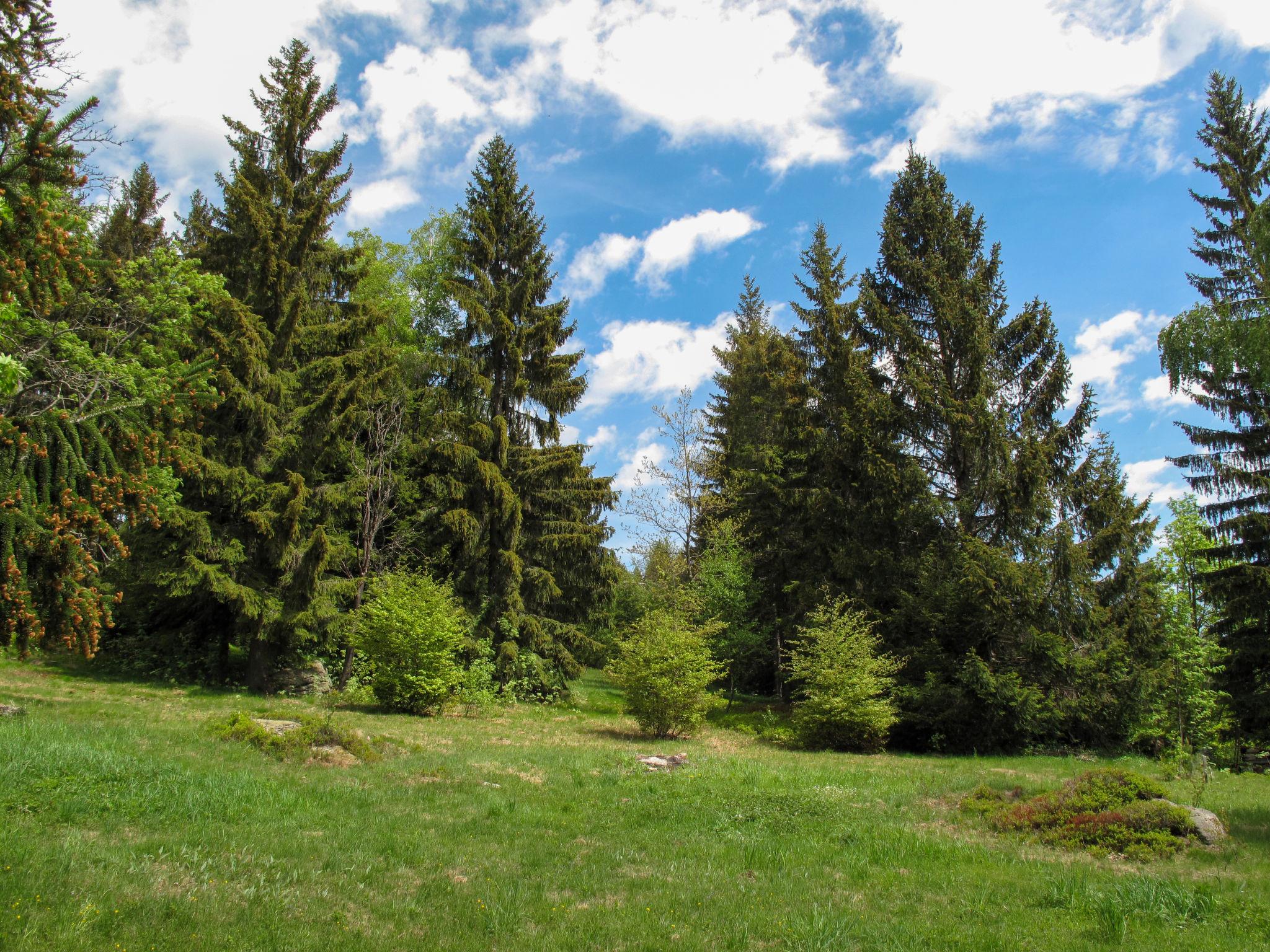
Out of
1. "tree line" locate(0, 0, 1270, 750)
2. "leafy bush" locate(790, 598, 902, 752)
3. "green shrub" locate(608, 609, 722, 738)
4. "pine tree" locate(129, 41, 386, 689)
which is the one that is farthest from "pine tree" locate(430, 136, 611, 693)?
"leafy bush" locate(790, 598, 902, 752)

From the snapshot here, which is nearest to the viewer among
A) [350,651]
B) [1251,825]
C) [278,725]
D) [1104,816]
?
[1104,816]

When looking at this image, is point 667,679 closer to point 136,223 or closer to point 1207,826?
point 1207,826

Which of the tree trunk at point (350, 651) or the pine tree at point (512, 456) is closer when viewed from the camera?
the tree trunk at point (350, 651)

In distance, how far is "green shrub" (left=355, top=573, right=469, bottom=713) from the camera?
17.9m

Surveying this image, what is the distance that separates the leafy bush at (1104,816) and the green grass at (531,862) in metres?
0.32

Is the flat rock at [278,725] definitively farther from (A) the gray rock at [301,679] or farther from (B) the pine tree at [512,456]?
(B) the pine tree at [512,456]

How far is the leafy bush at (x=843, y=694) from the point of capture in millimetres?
17297

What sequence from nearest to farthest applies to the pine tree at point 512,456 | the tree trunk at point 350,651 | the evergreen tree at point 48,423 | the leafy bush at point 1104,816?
the evergreen tree at point 48,423 < the leafy bush at point 1104,816 < the tree trunk at point 350,651 < the pine tree at point 512,456

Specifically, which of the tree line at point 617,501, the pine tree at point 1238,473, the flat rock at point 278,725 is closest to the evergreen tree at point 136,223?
the tree line at point 617,501

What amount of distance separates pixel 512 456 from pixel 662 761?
13.7m

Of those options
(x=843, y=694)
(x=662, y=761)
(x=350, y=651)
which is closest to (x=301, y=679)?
(x=350, y=651)

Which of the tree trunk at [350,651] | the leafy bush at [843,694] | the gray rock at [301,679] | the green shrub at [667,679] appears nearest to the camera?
the leafy bush at [843,694]

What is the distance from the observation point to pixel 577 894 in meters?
6.35

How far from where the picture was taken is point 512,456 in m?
24.5
